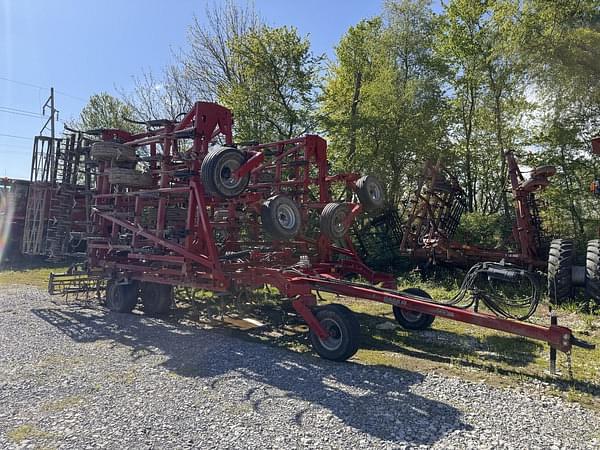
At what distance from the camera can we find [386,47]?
19.5 m

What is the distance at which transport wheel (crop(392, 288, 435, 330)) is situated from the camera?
7.80 metres

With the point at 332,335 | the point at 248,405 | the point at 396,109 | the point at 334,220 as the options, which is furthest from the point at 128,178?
the point at 396,109

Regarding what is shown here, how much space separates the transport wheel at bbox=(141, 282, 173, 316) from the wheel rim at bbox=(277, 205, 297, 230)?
3371 millimetres

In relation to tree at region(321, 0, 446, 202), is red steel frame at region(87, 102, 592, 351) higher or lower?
lower

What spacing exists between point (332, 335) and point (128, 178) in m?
5.28

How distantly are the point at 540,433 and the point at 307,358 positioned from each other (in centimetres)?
310

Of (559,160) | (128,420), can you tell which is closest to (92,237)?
(128,420)

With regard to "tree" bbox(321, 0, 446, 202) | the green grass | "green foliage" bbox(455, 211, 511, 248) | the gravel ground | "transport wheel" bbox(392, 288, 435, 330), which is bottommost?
the gravel ground

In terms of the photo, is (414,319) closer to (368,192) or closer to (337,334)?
(337,334)

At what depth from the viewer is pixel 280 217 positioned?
25.0 feet

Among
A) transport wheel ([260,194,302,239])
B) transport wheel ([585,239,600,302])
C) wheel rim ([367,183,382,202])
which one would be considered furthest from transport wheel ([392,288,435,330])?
transport wheel ([585,239,600,302])

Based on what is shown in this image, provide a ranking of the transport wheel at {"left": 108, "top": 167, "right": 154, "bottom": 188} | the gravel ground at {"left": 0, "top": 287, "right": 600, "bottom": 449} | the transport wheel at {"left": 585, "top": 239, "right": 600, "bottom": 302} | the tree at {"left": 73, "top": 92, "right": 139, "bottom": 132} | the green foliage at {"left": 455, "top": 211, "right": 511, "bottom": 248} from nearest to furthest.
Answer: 1. the gravel ground at {"left": 0, "top": 287, "right": 600, "bottom": 449}
2. the transport wheel at {"left": 585, "top": 239, "right": 600, "bottom": 302}
3. the transport wheel at {"left": 108, "top": 167, "right": 154, "bottom": 188}
4. the green foliage at {"left": 455, "top": 211, "right": 511, "bottom": 248}
5. the tree at {"left": 73, "top": 92, "right": 139, "bottom": 132}

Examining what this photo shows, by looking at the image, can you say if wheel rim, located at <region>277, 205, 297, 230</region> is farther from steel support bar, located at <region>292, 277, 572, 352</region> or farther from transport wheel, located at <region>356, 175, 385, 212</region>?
transport wheel, located at <region>356, 175, 385, 212</region>

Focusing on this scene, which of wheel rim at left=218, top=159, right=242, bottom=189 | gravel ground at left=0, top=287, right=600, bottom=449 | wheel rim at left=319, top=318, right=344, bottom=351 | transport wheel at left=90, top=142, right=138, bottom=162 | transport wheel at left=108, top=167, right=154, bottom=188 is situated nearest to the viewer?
gravel ground at left=0, top=287, right=600, bottom=449
